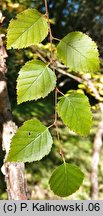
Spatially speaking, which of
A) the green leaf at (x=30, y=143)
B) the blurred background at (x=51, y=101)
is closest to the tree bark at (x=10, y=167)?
the blurred background at (x=51, y=101)

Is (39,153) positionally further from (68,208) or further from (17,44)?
(68,208)

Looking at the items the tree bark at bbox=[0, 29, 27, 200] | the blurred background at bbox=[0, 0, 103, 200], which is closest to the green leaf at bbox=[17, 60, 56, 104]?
the tree bark at bbox=[0, 29, 27, 200]

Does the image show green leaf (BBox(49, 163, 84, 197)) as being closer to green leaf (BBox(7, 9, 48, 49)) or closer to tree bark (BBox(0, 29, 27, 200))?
green leaf (BBox(7, 9, 48, 49))

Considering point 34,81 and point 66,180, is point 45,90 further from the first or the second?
point 66,180

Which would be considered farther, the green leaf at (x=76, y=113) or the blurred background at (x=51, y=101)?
the blurred background at (x=51, y=101)

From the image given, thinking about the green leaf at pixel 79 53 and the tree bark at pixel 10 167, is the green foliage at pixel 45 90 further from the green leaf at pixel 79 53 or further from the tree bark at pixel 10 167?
the tree bark at pixel 10 167

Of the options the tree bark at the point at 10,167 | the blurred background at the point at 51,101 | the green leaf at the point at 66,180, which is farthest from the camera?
the blurred background at the point at 51,101

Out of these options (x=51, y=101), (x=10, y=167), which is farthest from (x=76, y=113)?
(x=51, y=101)
